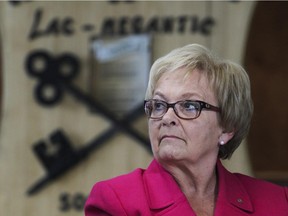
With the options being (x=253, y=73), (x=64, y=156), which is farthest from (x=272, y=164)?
(x=64, y=156)

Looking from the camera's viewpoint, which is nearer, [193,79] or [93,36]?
[193,79]

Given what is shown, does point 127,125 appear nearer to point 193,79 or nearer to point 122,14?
point 122,14

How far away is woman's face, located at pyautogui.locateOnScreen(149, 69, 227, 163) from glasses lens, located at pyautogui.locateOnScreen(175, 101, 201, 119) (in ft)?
0.04

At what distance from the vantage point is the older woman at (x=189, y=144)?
1.83 metres

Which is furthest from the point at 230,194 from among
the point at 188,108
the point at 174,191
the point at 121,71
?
the point at 121,71

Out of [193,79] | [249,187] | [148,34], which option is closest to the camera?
[193,79]

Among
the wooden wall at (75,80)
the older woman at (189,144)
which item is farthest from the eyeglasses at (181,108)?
the wooden wall at (75,80)

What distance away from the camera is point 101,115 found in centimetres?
377

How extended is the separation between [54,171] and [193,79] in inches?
82.1

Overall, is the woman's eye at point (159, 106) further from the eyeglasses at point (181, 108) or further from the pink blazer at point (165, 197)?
the pink blazer at point (165, 197)

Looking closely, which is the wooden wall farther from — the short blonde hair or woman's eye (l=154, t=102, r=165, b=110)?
woman's eye (l=154, t=102, r=165, b=110)

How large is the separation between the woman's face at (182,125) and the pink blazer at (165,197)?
0.08m

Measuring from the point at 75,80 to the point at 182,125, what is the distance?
2.03m

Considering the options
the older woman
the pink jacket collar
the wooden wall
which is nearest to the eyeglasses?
the older woman
